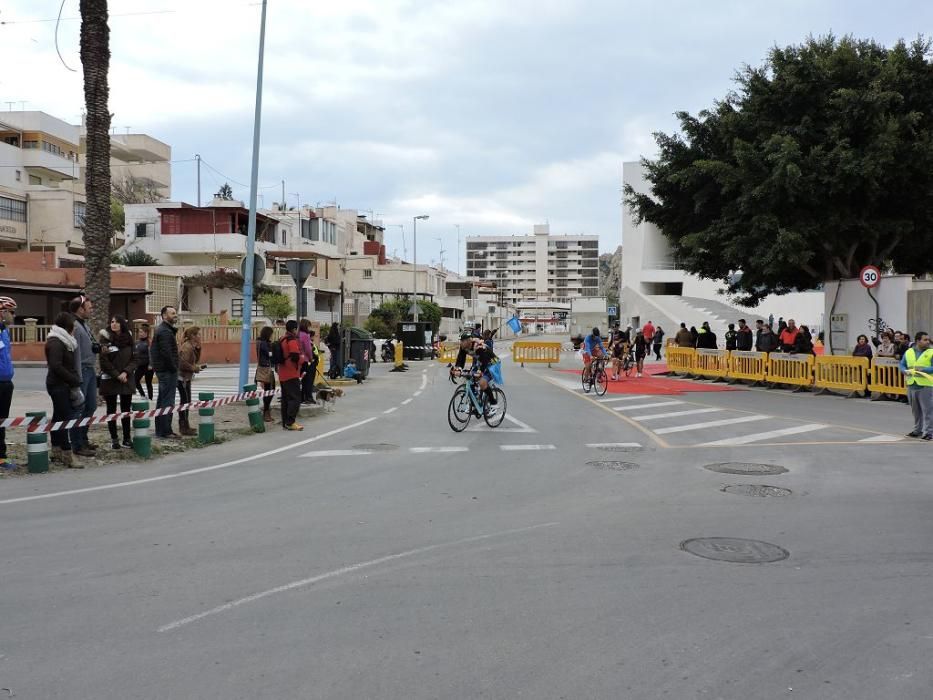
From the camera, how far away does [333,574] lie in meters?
5.57

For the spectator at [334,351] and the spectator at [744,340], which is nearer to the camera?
the spectator at [334,351]

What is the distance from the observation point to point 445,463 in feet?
34.1

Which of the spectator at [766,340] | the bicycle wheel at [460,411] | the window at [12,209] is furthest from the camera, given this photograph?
the window at [12,209]

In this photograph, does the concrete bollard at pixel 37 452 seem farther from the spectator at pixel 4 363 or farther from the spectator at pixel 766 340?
the spectator at pixel 766 340

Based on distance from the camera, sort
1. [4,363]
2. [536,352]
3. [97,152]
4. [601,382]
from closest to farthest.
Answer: [4,363] < [97,152] < [601,382] < [536,352]

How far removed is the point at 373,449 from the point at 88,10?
446 inches

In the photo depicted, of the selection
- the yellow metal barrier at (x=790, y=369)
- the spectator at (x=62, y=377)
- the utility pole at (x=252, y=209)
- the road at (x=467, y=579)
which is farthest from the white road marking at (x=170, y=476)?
the yellow metal barrier at (x=790, y=369)

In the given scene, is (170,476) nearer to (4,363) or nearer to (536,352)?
(4,363)

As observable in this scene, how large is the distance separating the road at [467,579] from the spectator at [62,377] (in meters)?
0.73

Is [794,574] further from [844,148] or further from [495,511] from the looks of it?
[844,148]

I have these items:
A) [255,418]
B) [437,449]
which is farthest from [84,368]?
[437,449]

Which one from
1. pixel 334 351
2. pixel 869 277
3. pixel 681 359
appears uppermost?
pixel 869 277

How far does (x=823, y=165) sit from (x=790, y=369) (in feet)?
19.1

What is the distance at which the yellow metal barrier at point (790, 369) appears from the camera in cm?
2227
